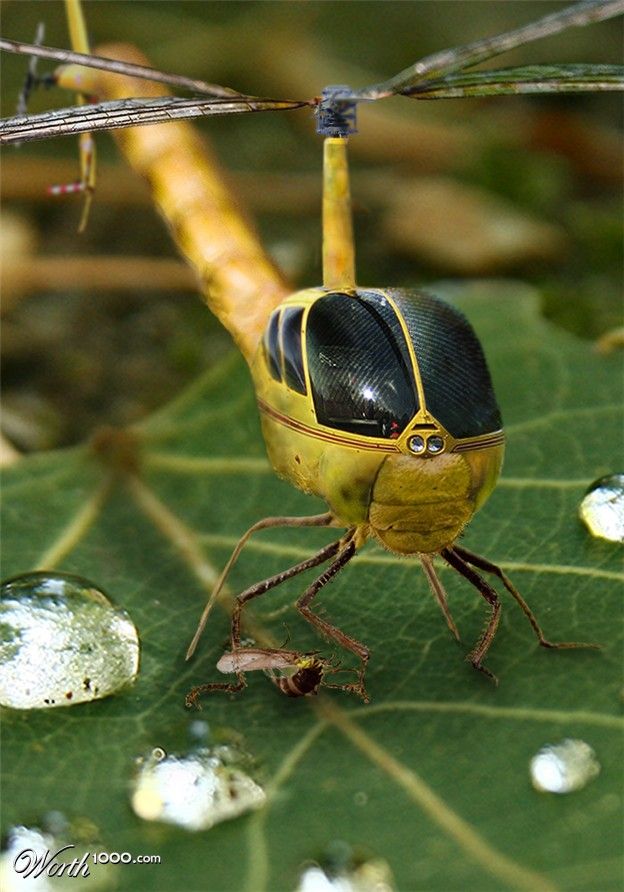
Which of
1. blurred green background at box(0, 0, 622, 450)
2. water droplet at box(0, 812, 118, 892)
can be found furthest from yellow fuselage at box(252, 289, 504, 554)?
blurred green background at box(0, 0, 622, 450)

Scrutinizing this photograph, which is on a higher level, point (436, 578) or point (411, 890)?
point (436, 578)

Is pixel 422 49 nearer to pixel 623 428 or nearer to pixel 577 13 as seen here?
pixel 623 428

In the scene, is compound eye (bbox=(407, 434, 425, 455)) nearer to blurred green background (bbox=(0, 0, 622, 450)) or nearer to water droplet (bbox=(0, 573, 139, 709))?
water droplet (bbox=(0, 573, 139, 709))

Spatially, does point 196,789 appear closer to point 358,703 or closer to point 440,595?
point 358,703

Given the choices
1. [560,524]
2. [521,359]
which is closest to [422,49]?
[521,359]

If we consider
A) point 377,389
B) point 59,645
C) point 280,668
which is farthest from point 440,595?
point 59,645
